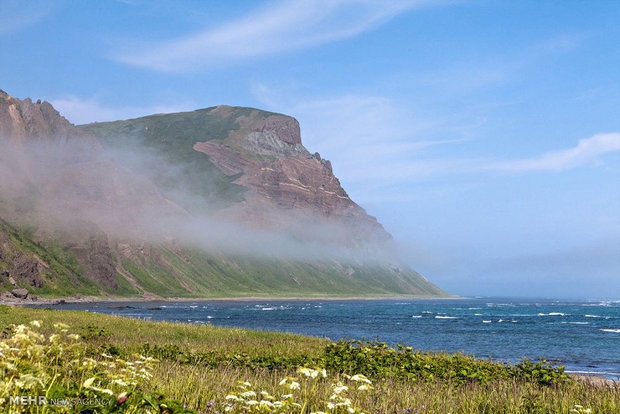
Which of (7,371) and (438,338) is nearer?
(7,371)

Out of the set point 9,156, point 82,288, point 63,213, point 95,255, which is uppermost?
point 9,156

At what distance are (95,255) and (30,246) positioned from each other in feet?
76.3

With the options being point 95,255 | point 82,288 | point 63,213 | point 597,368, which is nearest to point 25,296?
point 82,288

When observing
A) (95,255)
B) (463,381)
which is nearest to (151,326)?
(463,381)

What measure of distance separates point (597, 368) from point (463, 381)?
25.9 metres

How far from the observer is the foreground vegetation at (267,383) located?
19.6 feet

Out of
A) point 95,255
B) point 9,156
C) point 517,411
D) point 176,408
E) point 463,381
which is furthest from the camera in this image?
point 9,156

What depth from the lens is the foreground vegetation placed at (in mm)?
5984

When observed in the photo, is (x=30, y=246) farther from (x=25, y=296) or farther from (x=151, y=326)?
(x=151, y=326)

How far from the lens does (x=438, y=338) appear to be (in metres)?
57.9

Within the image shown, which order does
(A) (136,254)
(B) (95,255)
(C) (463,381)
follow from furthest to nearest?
(A) (136,254) < (B) (95,255) < (C) (463,381)

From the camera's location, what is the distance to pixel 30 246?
5669 inches

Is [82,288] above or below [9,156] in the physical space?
below

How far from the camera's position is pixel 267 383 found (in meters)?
11.7
